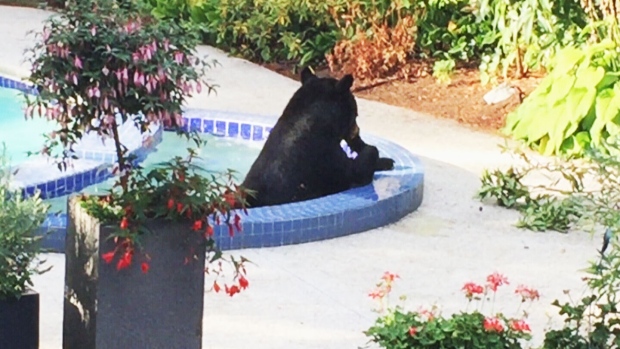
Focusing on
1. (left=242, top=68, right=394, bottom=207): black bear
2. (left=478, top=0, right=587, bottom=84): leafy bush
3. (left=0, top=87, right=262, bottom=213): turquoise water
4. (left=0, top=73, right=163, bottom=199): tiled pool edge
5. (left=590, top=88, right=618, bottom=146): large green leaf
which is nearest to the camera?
(left=242, top=68, right=394, bottom=207): black bear

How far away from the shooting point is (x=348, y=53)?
13.2m

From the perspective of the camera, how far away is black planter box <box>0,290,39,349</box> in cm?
444

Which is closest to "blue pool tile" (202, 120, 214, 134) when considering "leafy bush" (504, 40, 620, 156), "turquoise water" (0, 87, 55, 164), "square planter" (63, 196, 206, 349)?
"turquoise water" (0, 87, 55, 164)

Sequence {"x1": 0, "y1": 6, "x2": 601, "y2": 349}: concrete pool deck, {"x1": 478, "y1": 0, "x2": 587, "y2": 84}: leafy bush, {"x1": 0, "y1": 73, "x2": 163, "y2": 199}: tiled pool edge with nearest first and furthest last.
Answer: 1. {"x1": 0, "y1": 6, "x2": 601, "y2": 349}: concrete pool deck
2. {"x1": 0, "y1": 73, "x2": 163, "y2": 199}: tiled pool edge
3. {"x1": 478, "y1": 0, "x2": 587, "y2": 84}: leafy bush

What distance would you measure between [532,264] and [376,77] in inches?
249

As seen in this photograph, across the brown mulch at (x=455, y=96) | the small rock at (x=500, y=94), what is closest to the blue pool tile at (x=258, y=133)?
the brown mulch at (x=455, y=96)

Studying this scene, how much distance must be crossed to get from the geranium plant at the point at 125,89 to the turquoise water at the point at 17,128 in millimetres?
5964

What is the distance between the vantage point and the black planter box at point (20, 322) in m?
4.44

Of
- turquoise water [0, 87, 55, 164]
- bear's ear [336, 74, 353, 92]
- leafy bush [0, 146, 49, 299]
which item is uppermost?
bear's ear [336, 74, 353, 92]

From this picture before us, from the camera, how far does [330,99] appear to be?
780cm

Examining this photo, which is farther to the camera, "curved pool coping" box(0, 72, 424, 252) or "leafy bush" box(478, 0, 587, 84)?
"leafy bush" box(478, 0, 587, 84)

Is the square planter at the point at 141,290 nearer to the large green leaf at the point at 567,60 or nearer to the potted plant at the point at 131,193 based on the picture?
the potted plant at the point at 131,193

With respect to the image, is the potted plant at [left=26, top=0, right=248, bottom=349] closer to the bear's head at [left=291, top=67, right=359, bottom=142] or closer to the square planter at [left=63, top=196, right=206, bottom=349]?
the square planter at [left=63, top=196, right=206, bottom=349]

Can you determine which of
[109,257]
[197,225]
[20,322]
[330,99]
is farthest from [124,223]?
[330,99]
